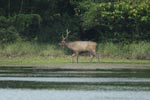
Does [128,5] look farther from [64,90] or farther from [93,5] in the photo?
[64,90]

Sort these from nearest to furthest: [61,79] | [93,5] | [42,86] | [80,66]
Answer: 1. [42,86]
2. [61,79]
3. [80,66]
4. [93,5]

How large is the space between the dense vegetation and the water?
10358 millimetres

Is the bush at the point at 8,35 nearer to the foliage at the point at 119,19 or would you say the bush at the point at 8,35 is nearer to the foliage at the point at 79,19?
the foliage at the point at 79,19

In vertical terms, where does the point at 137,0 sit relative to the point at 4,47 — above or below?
above

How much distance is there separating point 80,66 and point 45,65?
186 cm

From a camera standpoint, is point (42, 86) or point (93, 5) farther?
point (93, 5)

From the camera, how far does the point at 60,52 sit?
4106 cm

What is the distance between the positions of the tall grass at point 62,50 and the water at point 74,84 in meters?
8.71

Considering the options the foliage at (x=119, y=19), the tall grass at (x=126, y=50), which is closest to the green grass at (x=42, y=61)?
the tall grass at (x=126, y=50)

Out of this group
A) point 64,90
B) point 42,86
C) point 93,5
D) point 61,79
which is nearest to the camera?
point 64,90

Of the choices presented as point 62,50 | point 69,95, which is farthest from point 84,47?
point 69,95

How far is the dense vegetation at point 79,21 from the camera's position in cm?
4128

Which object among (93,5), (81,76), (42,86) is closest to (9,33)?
(93,5)

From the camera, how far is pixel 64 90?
21.2 m
